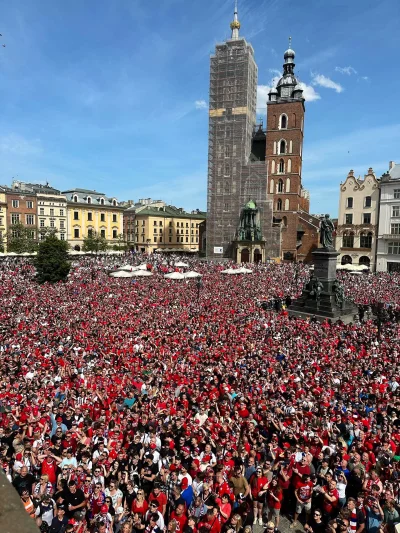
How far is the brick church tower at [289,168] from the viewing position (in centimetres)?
6034

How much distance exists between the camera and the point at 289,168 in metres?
61.2

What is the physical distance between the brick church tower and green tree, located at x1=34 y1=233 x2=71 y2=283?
120 ft

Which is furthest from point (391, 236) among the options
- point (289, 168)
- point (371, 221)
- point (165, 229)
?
point (165, 229)

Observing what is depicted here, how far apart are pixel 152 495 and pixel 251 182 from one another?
5862 centimetres

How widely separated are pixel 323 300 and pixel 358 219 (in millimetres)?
33102

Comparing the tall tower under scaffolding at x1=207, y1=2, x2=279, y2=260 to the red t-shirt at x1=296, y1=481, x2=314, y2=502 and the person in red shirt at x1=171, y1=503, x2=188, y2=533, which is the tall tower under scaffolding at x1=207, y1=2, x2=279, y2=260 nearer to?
the red t-shirt at x1=296, y1=481, x2=314, y2=502

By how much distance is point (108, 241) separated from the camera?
77750 millimetres

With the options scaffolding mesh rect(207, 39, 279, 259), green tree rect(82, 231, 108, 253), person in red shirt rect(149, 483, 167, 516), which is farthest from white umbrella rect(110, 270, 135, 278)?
green tree rect(82, 231, 108, 253)

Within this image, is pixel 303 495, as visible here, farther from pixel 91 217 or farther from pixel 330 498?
pixel 91 217

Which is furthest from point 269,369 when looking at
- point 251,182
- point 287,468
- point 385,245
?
point 251,182

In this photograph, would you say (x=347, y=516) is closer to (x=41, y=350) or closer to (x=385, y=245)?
(x=41, y=350)

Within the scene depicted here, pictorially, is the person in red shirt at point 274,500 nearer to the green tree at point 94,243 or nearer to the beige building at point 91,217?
the green tree at point 94,243

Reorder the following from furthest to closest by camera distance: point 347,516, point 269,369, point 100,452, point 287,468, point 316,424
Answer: point 269,369 < point 316,424 < point 100,452 < point 287,468 < point 347,516

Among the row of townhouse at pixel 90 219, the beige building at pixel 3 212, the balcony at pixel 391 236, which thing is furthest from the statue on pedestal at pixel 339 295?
the beige building at pixel 3 212
